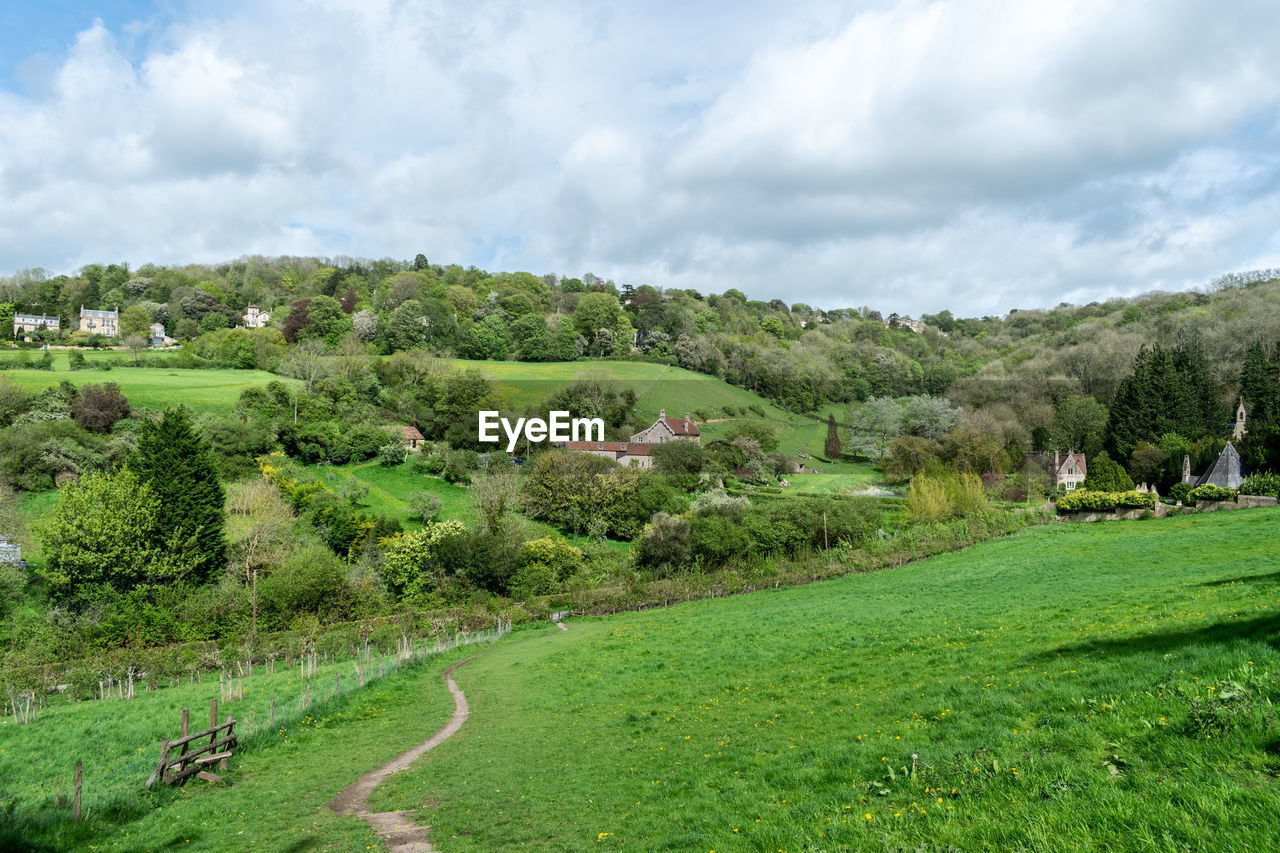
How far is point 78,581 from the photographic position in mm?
42594

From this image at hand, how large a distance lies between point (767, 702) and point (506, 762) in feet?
18.7

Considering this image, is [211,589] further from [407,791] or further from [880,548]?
[880,548]

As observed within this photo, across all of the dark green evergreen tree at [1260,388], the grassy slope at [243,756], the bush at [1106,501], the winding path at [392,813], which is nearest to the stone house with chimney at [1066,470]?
the dark green evergreen tree at [1260,388]

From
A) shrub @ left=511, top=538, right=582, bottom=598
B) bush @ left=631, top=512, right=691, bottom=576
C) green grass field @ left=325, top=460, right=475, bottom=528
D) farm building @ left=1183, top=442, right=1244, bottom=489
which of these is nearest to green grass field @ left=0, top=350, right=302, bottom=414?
green grass field @ left=325, top=460, right=475, bottom=528

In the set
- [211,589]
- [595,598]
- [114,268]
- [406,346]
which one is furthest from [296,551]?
[114,268]

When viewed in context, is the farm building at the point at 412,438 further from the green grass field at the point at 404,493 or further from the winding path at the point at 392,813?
the winding path at the point at 392,813

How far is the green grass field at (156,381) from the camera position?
241 feet

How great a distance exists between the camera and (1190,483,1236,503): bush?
49781 mm

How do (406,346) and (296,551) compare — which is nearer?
(296,551)

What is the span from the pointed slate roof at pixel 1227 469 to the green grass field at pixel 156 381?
9916cm

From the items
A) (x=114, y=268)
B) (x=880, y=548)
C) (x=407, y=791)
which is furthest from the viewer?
(x=114, y=268)

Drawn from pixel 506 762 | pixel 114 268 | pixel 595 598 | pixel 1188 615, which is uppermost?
pixel 114 268

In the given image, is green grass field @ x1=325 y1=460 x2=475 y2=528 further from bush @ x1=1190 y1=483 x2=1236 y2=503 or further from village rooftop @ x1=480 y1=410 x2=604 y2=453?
bush @ x1=1190 y1=483 x2=1236 y2=503

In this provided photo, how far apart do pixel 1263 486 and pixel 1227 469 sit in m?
14.2
